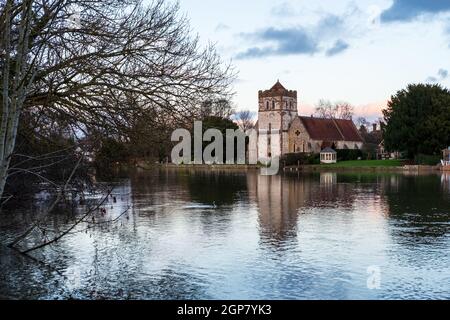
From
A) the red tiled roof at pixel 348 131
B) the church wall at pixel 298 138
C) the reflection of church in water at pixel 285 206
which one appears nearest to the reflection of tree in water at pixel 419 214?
the reflection of church in water at pixel 285 206

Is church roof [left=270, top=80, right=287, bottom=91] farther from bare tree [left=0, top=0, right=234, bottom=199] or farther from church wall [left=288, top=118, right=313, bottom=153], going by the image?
bare tree [left=0, top=0, right=234, bottom=199]

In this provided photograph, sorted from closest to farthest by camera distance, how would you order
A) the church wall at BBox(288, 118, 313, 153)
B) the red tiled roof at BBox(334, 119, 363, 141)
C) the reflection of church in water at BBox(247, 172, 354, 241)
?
1. the reflection of church in water at BBox(247, 172, 354, 241)
2. the church wall at BBox(288, 118, 313, 153)
3. the red tiled roof at BBox(334, 119, 363, 141)

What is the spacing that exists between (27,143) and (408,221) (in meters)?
11.2

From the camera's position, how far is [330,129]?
330ft

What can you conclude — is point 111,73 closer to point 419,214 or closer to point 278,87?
point 419,214

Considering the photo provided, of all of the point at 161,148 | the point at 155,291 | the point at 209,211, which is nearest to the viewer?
the point at 155,291

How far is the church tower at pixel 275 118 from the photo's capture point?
3922 inches

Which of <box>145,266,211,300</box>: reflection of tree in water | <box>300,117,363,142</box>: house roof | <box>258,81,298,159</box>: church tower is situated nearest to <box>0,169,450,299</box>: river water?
<box>145,266,211,300</box>: reflection of tree in water

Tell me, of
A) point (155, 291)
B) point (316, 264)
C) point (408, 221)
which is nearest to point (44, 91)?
point (155, 291)

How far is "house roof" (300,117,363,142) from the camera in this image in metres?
96.8

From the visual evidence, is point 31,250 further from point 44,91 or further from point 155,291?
point 155,291

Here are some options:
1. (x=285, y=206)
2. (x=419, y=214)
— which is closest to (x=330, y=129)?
(x=285, y=206)

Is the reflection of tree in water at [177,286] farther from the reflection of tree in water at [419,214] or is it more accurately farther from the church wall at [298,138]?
the church wall at [298,138]

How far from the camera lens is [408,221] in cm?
1856
